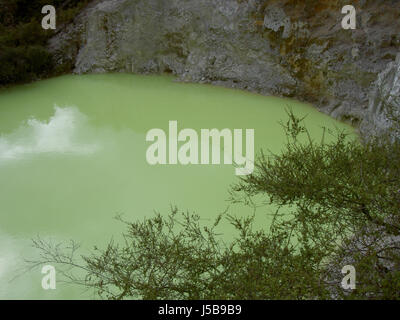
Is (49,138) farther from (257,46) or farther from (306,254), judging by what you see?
(306,254)

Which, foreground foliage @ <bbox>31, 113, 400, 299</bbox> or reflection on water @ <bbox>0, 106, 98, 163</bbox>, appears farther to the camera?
reflection on water @ <bbox>0, 106, 98, 163</bbox>

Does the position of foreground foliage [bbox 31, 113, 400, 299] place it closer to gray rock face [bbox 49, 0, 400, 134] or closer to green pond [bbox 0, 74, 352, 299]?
green pond [bbox 0, 74, 352, 299]

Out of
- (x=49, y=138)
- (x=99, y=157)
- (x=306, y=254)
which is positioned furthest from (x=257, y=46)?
(x=306, y=254)

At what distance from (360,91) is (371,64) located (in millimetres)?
680

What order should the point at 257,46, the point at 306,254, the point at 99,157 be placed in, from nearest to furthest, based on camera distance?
the point at 306,254, the point at 99,157, the point at 257,46

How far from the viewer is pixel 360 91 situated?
452 inches

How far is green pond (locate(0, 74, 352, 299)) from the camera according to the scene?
23.7ft

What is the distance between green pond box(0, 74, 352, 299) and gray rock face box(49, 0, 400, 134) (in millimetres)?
593

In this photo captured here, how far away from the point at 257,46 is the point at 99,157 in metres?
6.05

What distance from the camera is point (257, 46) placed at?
1335 centimetres

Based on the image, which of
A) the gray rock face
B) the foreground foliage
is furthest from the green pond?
the foreground foliage
